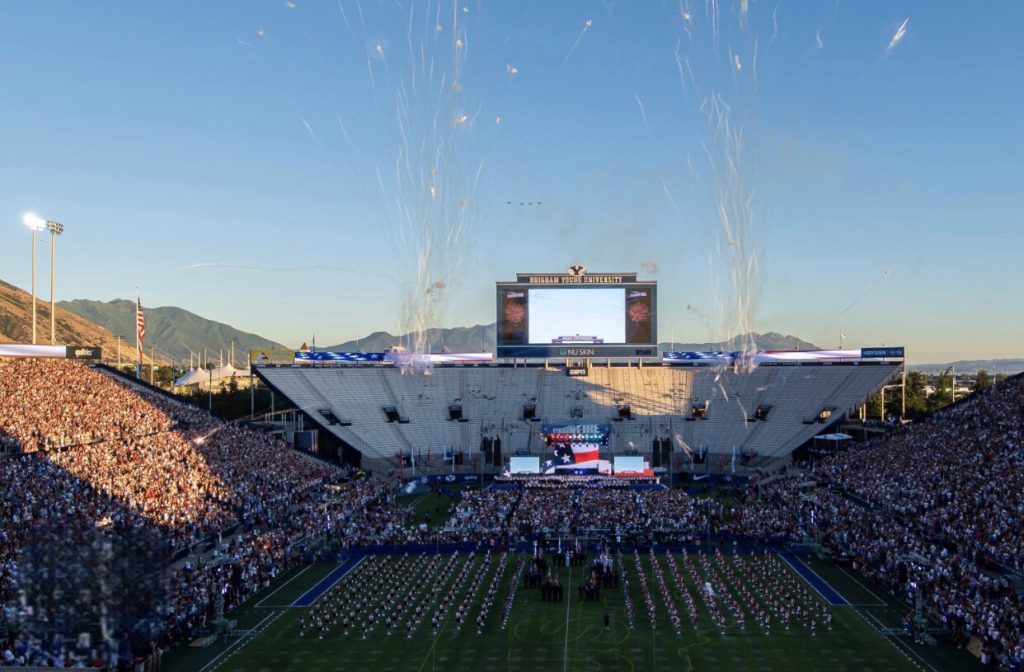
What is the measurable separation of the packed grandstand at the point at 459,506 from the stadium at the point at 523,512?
0.45 feet

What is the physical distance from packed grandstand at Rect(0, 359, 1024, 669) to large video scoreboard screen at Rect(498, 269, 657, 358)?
4566 mm


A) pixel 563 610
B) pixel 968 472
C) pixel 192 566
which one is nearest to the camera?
pixel 563 610

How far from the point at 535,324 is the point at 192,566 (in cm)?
3317

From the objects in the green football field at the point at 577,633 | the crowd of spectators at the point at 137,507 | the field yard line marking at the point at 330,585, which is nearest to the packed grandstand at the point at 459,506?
the crowd of spectators at the point at 137,507

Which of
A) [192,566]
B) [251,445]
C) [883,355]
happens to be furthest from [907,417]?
[192,566]

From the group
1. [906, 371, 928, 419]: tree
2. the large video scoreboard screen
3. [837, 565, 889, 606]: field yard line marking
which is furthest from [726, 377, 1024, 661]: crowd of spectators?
[906, 371, 928, 419]: tree

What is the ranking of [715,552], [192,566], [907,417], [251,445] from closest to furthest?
[192,566], [715,552], [251,445], [907,417]

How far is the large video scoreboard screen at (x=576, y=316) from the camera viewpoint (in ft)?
186

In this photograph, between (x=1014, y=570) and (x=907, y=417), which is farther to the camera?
A: (x=907, y=417)

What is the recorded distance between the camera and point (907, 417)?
6450cm

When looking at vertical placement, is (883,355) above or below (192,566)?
above

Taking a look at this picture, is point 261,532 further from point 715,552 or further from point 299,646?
point 715,552

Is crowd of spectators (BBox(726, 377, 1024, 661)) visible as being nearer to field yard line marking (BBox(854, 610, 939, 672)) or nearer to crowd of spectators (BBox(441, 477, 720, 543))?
field yard line marking (BBox(854, 610, 939, 672))

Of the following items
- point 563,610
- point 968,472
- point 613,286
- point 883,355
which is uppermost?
point 613,286
